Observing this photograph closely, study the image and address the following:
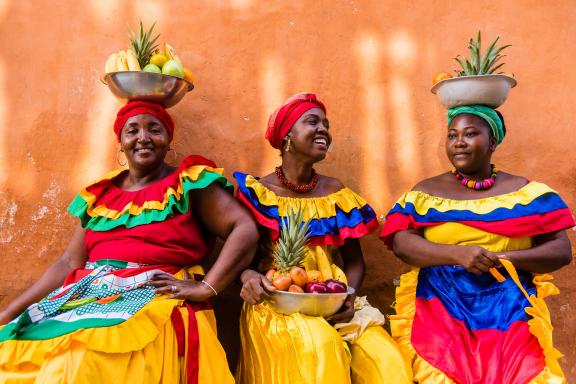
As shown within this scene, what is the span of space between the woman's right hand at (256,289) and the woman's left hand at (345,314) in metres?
0.36

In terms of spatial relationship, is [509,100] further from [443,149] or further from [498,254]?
[498,254]

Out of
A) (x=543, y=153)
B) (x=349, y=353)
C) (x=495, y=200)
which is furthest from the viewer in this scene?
(x=543, y=153)

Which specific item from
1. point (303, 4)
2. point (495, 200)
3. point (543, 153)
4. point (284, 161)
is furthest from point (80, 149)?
point (543, 153)

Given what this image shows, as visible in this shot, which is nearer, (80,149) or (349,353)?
(349,353)

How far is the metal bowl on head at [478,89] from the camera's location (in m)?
3.99

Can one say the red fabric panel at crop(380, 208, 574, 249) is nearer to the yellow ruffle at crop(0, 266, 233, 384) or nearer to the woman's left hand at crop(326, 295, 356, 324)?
the woman's left hand at crop(326, 295, 356, 324)

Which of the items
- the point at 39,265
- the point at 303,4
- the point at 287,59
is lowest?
the point at 39,265

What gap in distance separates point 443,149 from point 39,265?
2809mm

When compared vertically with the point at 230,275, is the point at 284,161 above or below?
above

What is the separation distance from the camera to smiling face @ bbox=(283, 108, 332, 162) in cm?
417

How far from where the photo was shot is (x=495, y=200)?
154 inches

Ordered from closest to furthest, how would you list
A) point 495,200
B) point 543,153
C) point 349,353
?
point 349,353 < point 495,200 < point 543,153

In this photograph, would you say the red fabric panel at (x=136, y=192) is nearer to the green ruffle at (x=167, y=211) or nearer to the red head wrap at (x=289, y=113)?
the green ruffle at (x=167, y=211)

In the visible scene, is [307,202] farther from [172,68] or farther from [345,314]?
[172,68]
